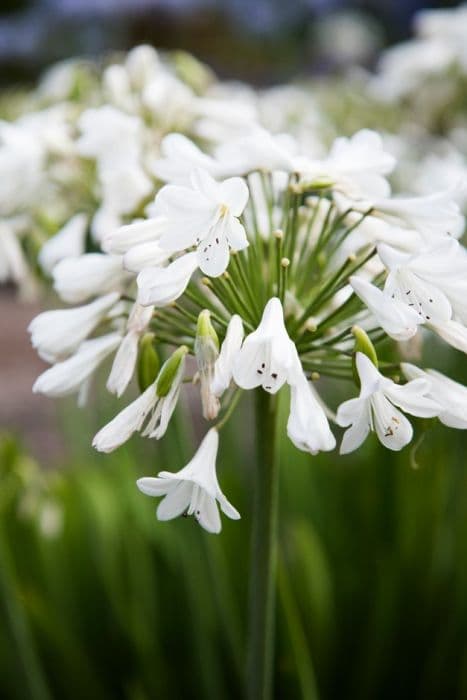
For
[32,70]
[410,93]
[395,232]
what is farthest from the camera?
[32,70]

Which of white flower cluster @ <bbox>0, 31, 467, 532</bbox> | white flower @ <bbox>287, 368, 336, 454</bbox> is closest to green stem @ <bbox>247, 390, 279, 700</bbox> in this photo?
white flower cluster @ <bbox>0, 31, 467, 532</bbox>

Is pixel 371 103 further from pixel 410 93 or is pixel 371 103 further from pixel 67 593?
pixel 67 593

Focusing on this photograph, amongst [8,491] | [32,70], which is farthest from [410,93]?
[32,70]

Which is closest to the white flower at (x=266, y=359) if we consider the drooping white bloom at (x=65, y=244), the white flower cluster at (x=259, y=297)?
the white flower cluster at (x=259, y=297)

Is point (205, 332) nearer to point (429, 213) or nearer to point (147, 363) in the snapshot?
point (147, 363)

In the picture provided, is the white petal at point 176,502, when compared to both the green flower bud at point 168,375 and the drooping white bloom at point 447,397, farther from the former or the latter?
the drooping white bloom at point 447,397

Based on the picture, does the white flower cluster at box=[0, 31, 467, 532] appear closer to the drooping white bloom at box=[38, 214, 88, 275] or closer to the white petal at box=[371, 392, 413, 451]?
the white petal at box=[371, 392, 413, 451]
